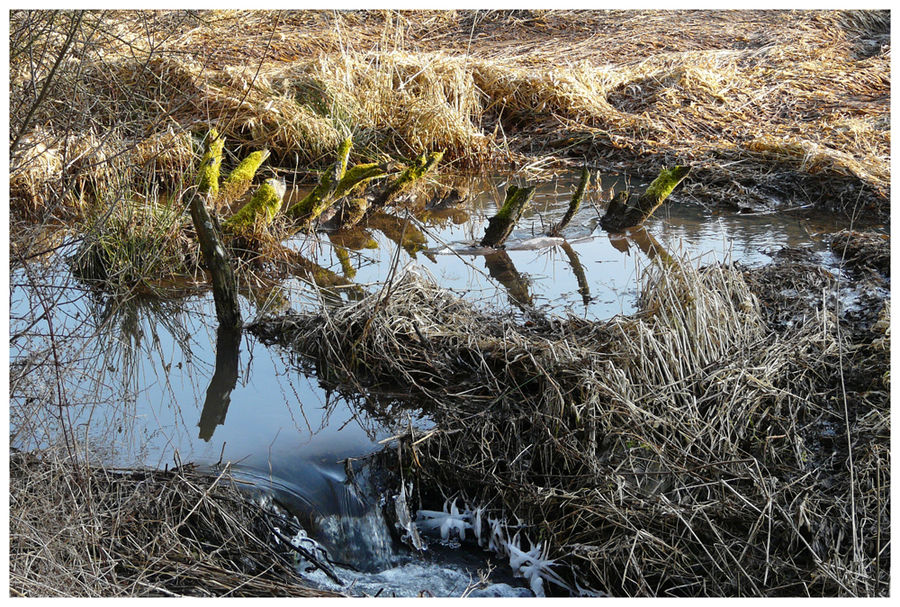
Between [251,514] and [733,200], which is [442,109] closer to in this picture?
[733,200]

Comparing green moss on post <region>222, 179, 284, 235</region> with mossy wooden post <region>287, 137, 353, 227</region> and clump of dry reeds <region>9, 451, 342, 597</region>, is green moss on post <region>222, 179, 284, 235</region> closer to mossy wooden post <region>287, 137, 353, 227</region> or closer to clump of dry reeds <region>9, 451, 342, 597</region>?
mossy wooden post <region>287, 137, 353, 227</region>

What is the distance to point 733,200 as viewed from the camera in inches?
293

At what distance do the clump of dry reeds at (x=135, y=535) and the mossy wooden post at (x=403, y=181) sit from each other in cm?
381

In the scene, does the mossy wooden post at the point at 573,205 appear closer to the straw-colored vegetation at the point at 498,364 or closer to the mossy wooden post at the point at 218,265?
the straw-colored vegetation at the point at 498,364

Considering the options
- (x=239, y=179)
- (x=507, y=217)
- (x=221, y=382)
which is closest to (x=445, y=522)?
(x=221, y=382)

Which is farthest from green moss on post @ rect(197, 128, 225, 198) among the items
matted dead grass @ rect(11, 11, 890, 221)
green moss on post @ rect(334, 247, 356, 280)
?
green moss on post @ rect(334, 247, 356, 280)

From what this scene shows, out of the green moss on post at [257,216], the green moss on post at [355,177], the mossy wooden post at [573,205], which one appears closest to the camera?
the green moss on post at [257,216]

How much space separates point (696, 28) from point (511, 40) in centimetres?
288

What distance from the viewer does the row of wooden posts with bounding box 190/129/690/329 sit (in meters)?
4.83

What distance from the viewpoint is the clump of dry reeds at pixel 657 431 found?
10.4ft

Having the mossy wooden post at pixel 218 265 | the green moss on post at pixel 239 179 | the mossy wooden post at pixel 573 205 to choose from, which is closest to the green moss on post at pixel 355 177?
the green moss on post at pixel 239 179

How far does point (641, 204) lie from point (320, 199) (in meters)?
2.56

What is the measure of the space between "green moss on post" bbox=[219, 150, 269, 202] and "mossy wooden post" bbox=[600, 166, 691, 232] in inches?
115

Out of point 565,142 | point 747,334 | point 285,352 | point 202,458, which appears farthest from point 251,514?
point 565,142
